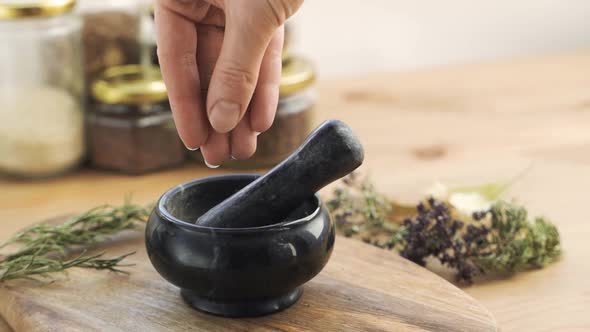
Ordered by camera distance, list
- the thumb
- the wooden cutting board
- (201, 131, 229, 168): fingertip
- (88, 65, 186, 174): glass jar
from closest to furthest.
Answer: the thumb
the wooden cutting board
(201, 131, 229, 168): fingertip
(88, 65, 186, 174): glass jar

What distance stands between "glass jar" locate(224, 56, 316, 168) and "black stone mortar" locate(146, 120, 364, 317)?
0.65m

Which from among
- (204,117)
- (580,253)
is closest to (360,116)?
(580,253)

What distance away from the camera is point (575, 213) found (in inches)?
57.1

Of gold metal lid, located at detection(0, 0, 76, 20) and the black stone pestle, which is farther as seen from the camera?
gold metal lid, located at detection(0, 0, 76, 20)

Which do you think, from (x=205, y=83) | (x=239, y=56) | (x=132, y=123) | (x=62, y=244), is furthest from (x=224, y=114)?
(x=132, y=123)

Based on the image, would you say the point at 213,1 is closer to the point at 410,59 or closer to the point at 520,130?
the point at 520,130

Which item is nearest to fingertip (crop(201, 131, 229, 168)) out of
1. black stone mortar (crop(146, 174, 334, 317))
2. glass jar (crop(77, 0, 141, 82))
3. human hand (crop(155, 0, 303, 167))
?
human hand (crop(155, 0, 303, 167))

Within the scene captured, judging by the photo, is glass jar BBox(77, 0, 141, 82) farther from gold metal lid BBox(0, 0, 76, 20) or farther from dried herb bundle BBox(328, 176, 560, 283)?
dried herb bundle BBox(328, 176, 560, 283)

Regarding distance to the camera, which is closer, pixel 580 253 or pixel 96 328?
pixel 96 328

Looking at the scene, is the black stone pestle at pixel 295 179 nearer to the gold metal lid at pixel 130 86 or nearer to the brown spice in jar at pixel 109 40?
the gold metal lid at pixel 130 86

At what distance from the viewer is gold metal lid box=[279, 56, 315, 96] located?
1694mm

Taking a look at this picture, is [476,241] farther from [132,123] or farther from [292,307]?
[132,123]

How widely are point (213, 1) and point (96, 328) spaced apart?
420mm

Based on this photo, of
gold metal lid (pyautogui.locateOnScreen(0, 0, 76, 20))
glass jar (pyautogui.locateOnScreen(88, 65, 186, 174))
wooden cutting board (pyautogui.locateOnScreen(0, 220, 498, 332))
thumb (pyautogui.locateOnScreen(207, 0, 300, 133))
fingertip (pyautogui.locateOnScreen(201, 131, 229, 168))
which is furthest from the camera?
glass jar (pyautogui.locateOnScreen(88, 65, 186, 174))
